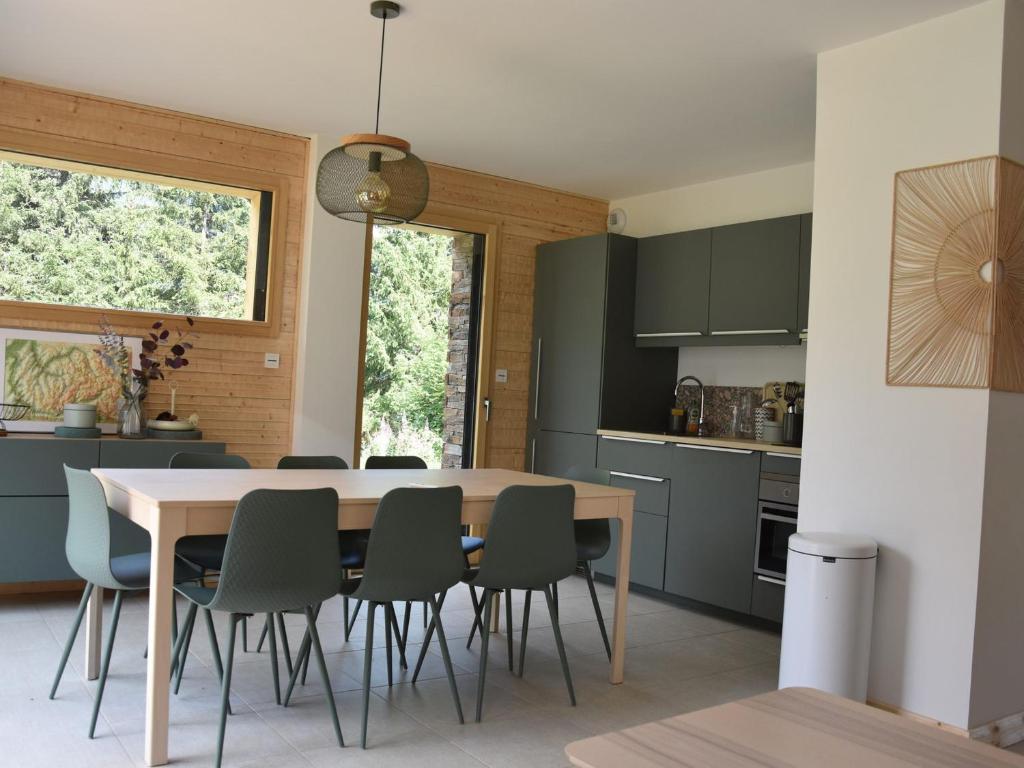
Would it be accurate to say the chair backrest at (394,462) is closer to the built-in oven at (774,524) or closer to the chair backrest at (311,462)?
the chair backrest at (311,462)

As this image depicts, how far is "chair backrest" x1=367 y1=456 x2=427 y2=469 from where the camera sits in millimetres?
4633

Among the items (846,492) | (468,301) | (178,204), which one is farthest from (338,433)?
(846,492)

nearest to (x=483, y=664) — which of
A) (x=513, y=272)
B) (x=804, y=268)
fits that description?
(x=804, y=268)

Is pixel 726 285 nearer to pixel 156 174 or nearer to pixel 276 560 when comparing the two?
pixel 156 174

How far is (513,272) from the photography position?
21.7 ft

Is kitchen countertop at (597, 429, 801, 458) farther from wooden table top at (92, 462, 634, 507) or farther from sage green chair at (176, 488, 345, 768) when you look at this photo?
sage green chair at (176, 488, 345, 768)

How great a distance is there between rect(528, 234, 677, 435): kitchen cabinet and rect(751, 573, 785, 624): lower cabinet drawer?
1595 mm

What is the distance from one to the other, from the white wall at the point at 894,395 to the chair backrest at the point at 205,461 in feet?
8.29

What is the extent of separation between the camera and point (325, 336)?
5.63 metres

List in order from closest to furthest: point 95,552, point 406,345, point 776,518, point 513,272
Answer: point 95,552 < point 776,518 < point 513,272 < point 406,345

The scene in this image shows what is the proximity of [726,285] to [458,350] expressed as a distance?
203 centimetres

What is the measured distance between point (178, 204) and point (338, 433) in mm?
1909

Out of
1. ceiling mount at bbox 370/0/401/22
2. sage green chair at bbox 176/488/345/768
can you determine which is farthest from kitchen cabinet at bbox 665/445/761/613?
ceiling mount at bbox 370/0/401/22

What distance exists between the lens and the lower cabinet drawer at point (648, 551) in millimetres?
5504
